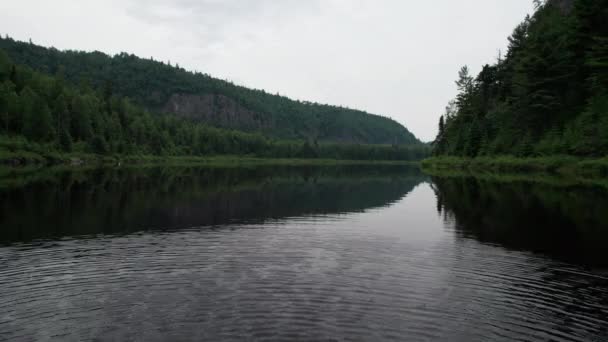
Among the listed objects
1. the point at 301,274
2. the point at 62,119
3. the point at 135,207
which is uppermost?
the point at 62,119

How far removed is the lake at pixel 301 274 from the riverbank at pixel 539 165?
31172 mm

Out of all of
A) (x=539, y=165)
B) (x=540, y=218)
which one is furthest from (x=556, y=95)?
(x=540, y=218)

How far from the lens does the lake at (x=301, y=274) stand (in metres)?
13.7

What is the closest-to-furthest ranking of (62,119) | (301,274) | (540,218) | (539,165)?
1. (301,274)
2. (540,218)
3. (539,165)
4. (62,119)

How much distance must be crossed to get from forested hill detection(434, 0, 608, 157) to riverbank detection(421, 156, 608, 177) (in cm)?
189

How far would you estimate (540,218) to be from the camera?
3459 centimetres

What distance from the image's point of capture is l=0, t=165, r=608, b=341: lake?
539 inches

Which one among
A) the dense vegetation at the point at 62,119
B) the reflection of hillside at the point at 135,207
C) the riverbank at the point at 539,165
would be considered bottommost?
the reflection of hillside at the point at 135,207

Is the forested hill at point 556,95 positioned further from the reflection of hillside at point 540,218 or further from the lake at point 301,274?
the lake at point 301,274

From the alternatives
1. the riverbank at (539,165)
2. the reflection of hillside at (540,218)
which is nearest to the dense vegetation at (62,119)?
the reflection of hillside at (540,218)

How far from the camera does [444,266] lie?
2156 cm

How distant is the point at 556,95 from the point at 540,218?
198 feet

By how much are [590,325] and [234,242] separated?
59.0 ft

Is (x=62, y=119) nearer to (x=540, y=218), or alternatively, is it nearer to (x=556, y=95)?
(x=556, y=95)
